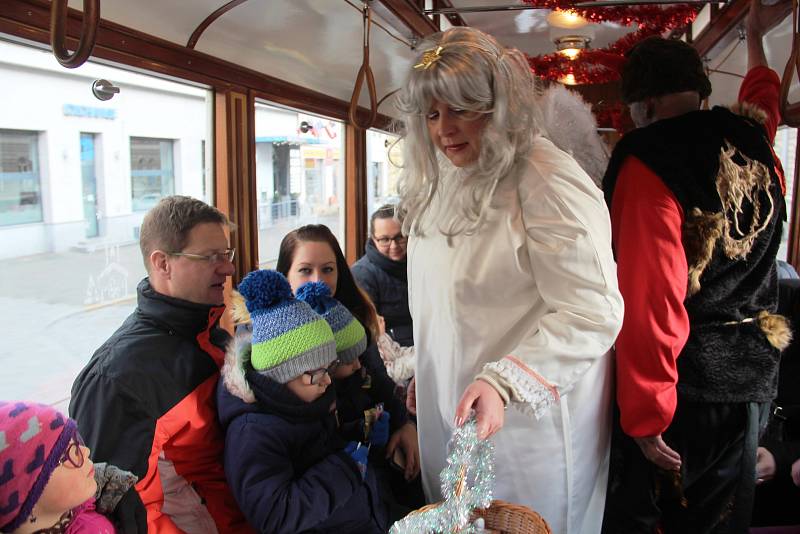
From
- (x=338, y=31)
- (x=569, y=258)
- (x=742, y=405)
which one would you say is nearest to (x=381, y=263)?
(x=338, y=31)

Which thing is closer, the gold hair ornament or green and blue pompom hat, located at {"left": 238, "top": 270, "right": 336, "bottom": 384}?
the gold hair ornament

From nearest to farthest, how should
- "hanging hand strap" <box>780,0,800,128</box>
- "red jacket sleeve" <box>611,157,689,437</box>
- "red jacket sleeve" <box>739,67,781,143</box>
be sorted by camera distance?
"red jacket sleeve" <box>611,157,689,437</box> → "hanging hand strap" <box>780,0,800,128</box> → "red jacket sleeve" <box>739,67,781,143</box>

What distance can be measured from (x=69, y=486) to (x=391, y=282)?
240 cm

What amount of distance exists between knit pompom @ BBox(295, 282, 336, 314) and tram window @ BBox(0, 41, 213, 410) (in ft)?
2.31

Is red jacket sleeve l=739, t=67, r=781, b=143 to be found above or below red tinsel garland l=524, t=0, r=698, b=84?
below

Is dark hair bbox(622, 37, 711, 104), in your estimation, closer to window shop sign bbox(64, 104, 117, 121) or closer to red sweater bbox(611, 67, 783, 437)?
red sweater bbox(611, 67, 783, 437)

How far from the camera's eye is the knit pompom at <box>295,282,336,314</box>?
2.22 metres

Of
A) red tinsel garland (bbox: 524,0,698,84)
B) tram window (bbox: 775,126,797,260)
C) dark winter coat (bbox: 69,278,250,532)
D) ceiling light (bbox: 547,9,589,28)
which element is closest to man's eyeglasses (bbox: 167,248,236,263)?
dark winter coat (bbox: 69,278,250,532)

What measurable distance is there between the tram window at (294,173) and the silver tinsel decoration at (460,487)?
1.90 m

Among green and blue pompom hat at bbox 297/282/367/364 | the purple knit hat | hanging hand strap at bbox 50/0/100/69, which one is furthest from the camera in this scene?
green and blue pompom hat at bbox 297/282/367/364

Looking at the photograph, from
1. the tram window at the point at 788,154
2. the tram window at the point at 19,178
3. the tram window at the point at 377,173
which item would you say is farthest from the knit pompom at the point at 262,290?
the tram window at the point at 788,154

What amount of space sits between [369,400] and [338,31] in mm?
1713

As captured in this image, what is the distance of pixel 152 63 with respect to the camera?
221 centimetres

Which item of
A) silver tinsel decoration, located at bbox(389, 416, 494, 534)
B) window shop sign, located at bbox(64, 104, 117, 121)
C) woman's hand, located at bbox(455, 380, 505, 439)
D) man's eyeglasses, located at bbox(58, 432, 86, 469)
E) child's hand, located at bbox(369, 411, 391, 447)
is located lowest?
child's hand, located at bbox(369, 411, 391, 447)
